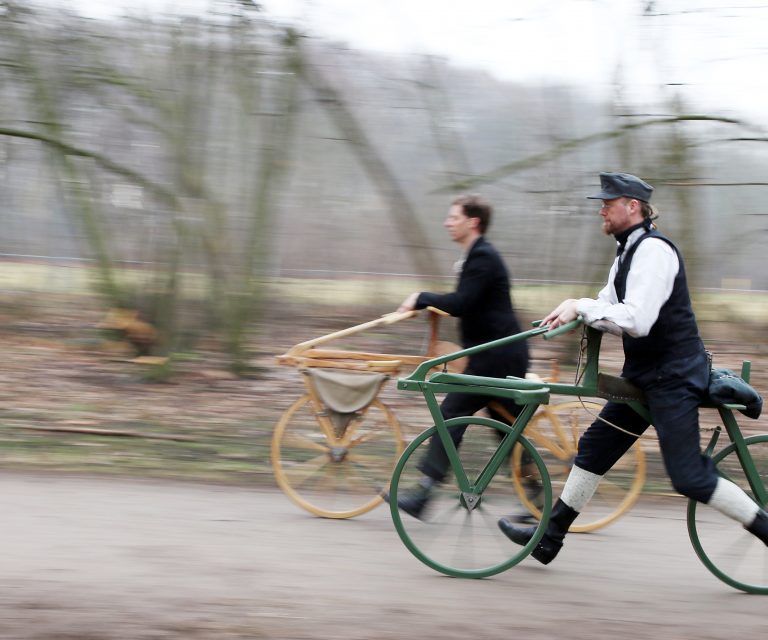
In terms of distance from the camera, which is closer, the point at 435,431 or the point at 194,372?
the point at 435,431

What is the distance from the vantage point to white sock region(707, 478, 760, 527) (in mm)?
4531

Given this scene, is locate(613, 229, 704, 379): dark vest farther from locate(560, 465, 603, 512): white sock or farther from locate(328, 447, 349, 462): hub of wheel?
locate(328, 447, 349, 462): hub of wheel

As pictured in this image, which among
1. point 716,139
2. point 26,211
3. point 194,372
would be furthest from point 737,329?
point 26,211

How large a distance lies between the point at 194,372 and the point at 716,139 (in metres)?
Answer: 5.32

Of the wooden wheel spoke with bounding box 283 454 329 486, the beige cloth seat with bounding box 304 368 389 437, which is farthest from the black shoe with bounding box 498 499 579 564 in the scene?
the wooden wheel spoke with bounding box 283 454 329 486

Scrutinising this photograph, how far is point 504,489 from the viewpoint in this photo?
5082 mm

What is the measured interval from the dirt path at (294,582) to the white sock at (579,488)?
15.2 inches

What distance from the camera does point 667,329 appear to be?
14.8ft

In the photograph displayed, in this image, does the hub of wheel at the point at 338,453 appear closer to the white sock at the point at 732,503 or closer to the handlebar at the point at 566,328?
the handlebar at the point at 566,328

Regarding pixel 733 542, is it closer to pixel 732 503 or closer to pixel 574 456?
pixel 732 503

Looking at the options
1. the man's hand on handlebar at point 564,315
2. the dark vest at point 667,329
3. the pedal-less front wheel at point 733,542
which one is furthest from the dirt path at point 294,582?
the man's hand on handlebar at point 564,315

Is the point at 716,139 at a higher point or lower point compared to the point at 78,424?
higher

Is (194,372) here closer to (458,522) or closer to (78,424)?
(78,424)

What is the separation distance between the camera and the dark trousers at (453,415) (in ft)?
16.4
